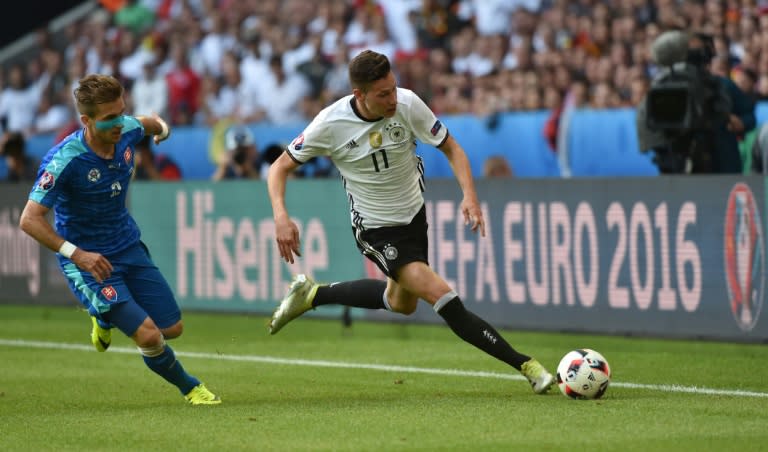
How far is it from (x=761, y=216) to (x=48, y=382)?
18.6 ft

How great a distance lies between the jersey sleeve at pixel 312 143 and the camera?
931cm

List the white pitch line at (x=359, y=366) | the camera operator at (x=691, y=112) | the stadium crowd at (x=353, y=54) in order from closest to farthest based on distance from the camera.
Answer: the white pitch line at (x=359, y=366) → the camera operator at (x=691, y=112) → the stadium crowd at (x=353, y=54)

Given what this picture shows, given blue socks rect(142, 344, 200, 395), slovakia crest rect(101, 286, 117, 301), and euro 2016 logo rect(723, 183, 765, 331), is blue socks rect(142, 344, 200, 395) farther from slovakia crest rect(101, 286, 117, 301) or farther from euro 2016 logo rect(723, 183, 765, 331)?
euro 2016 logo rect(723, 183, 765, 331)

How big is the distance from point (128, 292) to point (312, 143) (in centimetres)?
148

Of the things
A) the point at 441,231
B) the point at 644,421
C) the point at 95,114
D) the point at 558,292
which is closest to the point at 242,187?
the point at 441,231

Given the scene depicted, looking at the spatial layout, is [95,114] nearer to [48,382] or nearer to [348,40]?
[48,382]

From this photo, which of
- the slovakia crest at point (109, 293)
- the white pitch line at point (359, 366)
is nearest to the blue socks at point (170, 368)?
the slovakia crest at point (109, 293)

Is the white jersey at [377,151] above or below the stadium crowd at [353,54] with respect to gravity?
below

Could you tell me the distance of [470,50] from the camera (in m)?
19.8

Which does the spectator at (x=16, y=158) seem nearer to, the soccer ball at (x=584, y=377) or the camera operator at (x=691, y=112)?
the camera operator at (x=691, y=112)

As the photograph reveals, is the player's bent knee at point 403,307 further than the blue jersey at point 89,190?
Yes

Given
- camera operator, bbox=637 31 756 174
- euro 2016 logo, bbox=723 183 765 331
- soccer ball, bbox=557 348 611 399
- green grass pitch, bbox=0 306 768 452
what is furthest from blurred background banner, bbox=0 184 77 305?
soccer ball, bbox=557 348 611 399

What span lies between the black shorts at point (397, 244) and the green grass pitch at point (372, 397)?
0.86 metres

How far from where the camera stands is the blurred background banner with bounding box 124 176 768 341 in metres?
12.0
